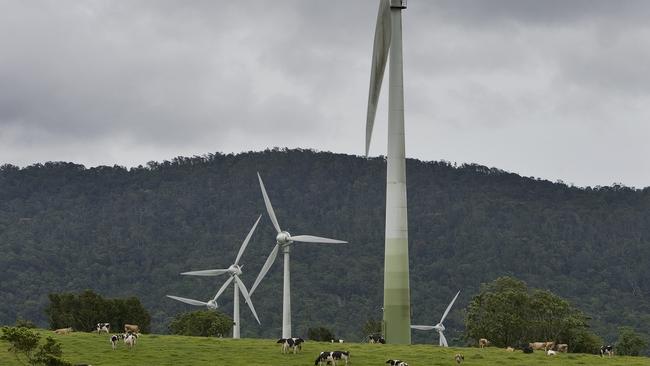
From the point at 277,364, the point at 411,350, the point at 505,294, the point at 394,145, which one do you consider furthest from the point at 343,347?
the point at 505,294

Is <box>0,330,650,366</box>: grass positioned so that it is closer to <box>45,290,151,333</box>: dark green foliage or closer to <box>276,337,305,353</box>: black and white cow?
<box>276,337,305,353</box>: black and white cow

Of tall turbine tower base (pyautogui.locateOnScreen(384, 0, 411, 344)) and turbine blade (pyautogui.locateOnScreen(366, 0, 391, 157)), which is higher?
turbine blade (pyautogui.locateOnScreen(366, 0, 391, 157))

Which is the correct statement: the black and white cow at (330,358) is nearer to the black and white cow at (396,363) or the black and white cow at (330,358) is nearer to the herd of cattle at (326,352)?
the herd of cattle at (326,352)

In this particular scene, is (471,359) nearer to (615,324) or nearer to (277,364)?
(277,364)

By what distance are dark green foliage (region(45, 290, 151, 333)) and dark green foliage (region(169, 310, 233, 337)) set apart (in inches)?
411

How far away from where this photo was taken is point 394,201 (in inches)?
2788

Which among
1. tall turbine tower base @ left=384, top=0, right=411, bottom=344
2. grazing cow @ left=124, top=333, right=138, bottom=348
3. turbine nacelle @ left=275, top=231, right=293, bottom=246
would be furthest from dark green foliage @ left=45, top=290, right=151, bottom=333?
grazing cow @ left=124, top=333, right=138, bottom=348

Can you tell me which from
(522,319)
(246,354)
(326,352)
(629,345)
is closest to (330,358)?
(326,352)

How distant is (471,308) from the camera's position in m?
112

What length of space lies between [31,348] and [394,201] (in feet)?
80.6

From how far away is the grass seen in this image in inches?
2279

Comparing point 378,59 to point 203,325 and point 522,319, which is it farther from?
point 203,325

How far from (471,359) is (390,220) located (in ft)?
40.5

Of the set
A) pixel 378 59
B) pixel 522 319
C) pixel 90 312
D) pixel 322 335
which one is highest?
pixel 378 59
